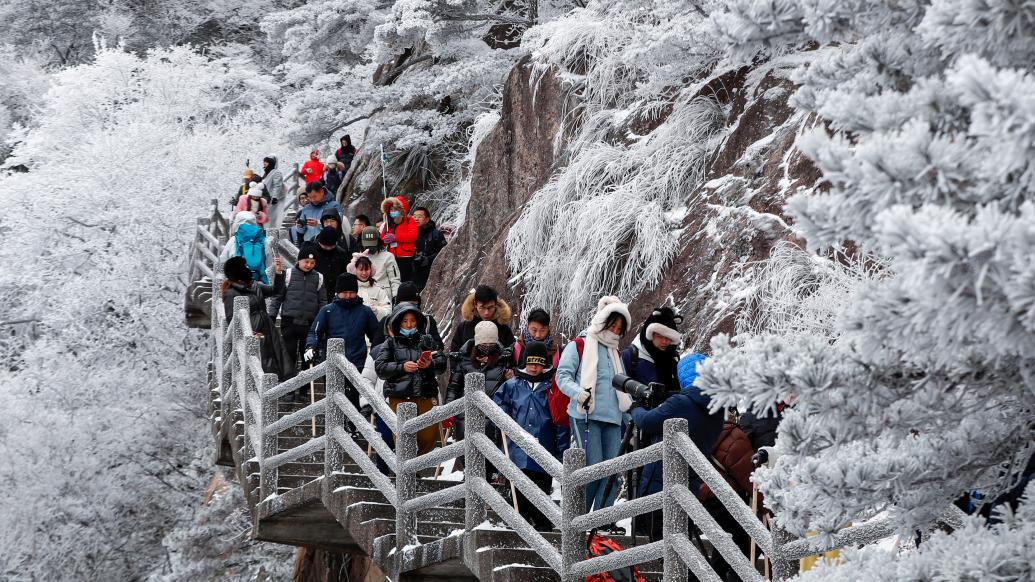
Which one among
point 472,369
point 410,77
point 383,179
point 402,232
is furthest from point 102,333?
point 472,369

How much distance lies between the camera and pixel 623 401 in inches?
324

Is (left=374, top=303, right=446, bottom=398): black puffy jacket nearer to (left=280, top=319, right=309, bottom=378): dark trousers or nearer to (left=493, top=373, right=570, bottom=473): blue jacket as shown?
(left=493, top=373, right=570, bottom=473): blue jacket

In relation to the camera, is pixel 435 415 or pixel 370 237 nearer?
pixel 435 415

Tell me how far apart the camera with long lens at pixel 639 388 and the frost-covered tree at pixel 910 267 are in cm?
260

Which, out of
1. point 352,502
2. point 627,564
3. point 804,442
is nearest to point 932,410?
point 804,442

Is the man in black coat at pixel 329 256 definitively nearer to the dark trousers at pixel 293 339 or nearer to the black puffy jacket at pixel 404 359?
the dark trousers at pixel 293 339

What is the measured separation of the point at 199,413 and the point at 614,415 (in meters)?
21.2

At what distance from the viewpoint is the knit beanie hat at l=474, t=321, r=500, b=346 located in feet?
30.8

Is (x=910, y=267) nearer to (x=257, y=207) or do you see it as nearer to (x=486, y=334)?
(x=486, y=334)

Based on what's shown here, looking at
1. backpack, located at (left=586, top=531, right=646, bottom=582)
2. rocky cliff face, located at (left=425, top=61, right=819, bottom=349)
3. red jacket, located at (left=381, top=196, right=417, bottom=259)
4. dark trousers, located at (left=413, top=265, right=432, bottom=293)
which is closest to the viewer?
backpack, located at (left=586, top=531, right=646, bottom=582)

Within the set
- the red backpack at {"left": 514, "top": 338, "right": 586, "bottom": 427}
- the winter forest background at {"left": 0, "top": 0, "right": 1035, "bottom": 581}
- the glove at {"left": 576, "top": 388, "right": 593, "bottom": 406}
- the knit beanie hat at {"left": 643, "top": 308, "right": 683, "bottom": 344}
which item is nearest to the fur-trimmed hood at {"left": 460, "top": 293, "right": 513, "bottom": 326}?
the red backpack at {"left": 514, "top": 338, "right": 586, "bottom": 427}

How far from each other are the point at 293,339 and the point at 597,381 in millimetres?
5482

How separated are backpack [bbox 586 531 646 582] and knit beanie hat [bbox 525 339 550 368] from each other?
1201 millimetres

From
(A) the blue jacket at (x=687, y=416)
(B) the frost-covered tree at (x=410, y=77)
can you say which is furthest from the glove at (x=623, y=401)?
(B) the frost-covered tree at (x=410, y=77)
